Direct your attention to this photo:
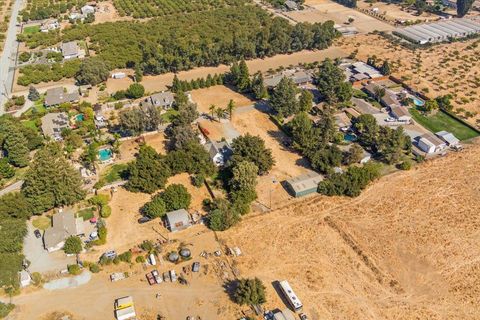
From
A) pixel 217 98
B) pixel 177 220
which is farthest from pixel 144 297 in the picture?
pixel 217 98

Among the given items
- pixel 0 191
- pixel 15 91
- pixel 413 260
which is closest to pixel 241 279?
pixel 413 260

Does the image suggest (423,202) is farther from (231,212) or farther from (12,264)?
(12,264)

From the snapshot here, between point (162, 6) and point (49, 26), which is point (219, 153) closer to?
point (49, 26)

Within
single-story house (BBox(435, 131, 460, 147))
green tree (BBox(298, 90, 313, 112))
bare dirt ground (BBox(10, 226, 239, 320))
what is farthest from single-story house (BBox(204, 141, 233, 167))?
single-story house (BBox(435, 131, 460, 147))

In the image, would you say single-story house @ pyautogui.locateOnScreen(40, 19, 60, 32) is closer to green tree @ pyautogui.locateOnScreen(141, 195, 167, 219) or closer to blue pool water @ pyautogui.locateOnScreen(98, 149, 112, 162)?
blue pool water @ pyautogui.locateOnScreen(98, 149, 112, 162)

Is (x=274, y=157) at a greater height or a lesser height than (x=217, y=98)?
A: greater
